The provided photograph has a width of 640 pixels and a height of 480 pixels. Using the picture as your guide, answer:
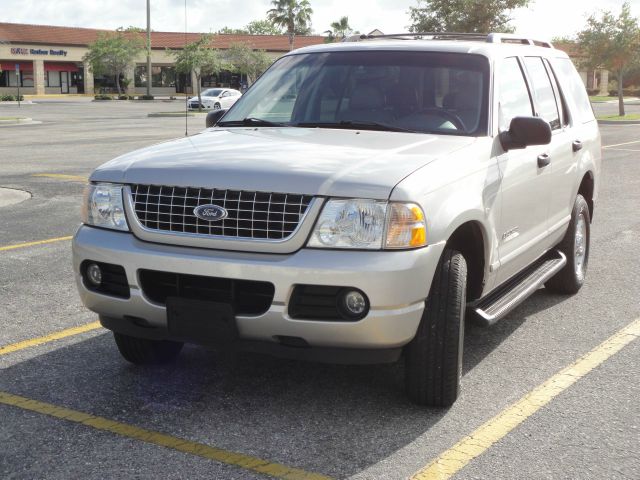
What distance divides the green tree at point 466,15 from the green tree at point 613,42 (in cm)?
729

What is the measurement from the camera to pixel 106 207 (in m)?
4.42

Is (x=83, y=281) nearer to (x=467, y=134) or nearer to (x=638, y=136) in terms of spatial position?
(x=467, y=134)

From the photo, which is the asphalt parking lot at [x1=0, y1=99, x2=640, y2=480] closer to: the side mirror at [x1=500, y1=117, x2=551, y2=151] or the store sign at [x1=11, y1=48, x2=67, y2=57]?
the side mirror at [x1=500, y1=117, x2=551, y2=151]

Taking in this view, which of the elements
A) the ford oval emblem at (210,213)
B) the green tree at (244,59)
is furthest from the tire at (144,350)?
the green tree at (244,59)

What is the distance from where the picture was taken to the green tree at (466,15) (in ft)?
162

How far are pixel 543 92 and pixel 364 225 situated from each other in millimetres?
2713

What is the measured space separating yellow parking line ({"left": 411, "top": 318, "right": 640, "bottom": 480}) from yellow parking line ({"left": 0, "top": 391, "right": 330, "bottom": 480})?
52 cm

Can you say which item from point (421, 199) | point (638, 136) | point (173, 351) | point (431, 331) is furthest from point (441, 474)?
point (638, 136)

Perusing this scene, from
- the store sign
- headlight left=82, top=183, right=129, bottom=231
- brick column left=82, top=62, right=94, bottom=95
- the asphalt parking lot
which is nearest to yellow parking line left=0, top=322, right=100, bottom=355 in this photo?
the asphalt parking lot

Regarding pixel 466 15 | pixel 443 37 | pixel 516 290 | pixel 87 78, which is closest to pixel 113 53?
pixel 87 78

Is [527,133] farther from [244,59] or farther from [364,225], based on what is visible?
[244,59]

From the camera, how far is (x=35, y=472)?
364 cm

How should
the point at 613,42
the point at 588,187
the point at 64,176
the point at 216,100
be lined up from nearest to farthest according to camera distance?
1. the point at 588,187
2. the point at 64,176
3. the point at 613,42
4. the point at 216,100

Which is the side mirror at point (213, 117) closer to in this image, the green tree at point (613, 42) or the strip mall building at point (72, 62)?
the green tree at point (613, 42)
